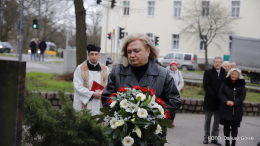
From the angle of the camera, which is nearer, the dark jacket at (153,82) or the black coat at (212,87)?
the dark jacket at (153,82)

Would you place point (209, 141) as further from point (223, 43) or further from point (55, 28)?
point (55, 28)

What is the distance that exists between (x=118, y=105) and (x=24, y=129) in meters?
1.23

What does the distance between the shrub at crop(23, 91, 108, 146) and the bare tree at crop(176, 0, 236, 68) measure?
33.6 meters

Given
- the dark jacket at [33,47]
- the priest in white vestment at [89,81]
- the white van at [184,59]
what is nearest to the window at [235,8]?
the white van at [184,59]

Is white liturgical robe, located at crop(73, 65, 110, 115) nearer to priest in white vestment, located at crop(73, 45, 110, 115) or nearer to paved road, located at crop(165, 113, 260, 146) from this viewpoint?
priest in white vestment, located at crop(73, 45, 110, 115)

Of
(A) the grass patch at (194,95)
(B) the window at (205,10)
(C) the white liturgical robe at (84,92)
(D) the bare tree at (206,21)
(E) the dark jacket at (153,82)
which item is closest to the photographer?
(E) the dark jacket at (153,82)

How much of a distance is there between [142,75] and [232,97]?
13.3 feet

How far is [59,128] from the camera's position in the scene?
330 centimetres

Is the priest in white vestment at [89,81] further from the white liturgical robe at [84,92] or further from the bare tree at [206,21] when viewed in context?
the bare tree at [206,21]

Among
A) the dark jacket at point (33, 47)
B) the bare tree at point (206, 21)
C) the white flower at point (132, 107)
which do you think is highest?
the bare tree at point (206, 21)

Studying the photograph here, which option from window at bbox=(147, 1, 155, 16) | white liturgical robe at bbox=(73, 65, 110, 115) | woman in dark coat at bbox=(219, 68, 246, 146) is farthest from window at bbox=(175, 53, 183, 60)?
white liturgical robe at bbox=(73, 65, 110, 115)

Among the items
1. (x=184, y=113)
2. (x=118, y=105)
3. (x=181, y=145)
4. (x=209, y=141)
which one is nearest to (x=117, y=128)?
(x=118, y=105)

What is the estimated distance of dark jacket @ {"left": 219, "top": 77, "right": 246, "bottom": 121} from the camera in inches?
257

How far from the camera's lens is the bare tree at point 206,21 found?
1405 inches
